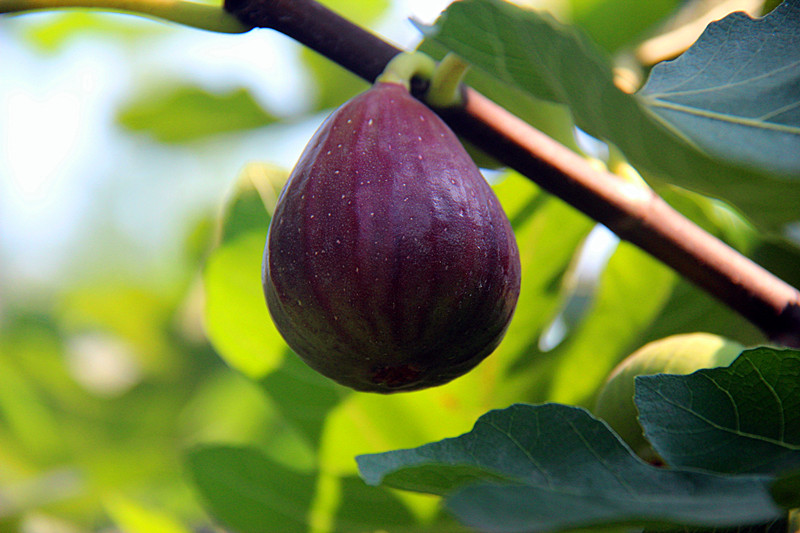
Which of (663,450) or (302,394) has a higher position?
(663,450)

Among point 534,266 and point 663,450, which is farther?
point 534,266

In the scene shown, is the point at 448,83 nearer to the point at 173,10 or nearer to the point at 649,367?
the point at 173,10

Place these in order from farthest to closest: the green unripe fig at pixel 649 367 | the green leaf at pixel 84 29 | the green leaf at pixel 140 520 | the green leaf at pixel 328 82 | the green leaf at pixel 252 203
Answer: the green leaf at pixel 84 29 < the green leaf at pixel 328 82 < the green leaf at pixel 140 520 < the green leaf at pixel 252 203 < the green unripe fig at pixel 649 367

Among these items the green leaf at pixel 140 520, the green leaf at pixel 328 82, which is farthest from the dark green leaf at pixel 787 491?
the green leaf at pixel 328 82

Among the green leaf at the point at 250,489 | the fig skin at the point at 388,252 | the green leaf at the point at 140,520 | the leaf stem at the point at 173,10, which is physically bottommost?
the green leaf at the point at 140,520

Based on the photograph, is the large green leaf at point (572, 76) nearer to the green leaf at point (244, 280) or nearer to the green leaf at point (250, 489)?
the green leaf at point (244, 280)

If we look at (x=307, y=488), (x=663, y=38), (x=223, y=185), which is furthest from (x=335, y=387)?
(x=223, y=185)

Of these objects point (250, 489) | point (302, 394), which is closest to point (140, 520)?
point (250, 489)
